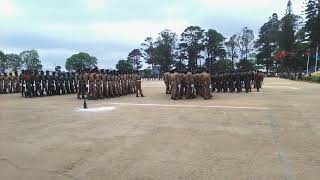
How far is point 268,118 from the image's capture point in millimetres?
12578

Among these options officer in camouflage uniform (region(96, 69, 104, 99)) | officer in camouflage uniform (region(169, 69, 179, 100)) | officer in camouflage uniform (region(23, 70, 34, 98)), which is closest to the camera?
officer in camouflage uniform (region(169, 69, 179, 100))

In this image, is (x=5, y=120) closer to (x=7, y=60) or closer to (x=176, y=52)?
(x=7, y=60)

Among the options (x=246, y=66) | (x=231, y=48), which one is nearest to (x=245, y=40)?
(x=231, y=48)

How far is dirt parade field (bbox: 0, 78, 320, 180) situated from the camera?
6.45m

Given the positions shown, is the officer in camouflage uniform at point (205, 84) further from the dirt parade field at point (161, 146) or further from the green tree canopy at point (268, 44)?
the green tree canopy at point (268, 44)

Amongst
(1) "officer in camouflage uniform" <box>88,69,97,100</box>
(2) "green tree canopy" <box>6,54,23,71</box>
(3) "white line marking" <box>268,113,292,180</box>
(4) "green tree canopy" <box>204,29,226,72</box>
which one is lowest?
(3) "white line marking" <box>268,113,292,180</box>

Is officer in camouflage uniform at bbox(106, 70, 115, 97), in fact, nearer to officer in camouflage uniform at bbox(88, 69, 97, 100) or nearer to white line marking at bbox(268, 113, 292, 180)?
officer in camouflage uniform at bbox(88, 69, 97, 100)

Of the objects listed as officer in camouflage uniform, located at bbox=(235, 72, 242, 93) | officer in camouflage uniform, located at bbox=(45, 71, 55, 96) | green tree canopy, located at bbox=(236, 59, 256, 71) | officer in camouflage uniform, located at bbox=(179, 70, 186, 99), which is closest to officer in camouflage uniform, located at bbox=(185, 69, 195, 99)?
officer in camouflage uniform, located at bbox=(179, 70, 186, 99)

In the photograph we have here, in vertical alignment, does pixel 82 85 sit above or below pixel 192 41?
below

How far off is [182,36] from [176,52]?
472 centimetres

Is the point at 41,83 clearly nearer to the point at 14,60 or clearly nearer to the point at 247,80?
the point at 247,80

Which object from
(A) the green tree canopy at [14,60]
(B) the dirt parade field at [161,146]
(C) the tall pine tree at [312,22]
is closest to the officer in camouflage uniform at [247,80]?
(B) the dirt parade field at [161,146]

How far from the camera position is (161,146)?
8.32 meters

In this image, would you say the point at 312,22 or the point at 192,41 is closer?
the point at 312,22
